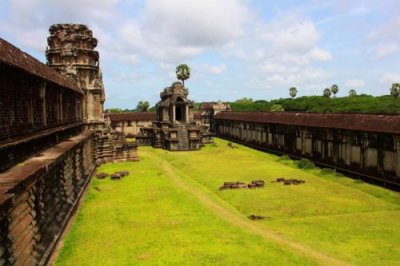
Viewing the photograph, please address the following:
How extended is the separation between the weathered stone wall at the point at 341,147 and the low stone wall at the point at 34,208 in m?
18.2

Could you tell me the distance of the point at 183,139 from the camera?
153 feet

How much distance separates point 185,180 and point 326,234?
12649mm

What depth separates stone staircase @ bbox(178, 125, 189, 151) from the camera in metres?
46.2

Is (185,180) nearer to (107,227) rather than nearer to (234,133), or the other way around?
(107,227)

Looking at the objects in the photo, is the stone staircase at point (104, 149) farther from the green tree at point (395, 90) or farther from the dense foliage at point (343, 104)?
the green tree at point (395, 90)

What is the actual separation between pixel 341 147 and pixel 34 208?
22.9 m

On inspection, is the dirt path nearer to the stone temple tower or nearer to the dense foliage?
the stone temple tower

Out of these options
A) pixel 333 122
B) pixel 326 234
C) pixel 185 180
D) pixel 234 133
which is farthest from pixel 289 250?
pixel 234 133

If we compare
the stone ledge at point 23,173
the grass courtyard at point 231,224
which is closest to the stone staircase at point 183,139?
the grass courtyard at point 231,224

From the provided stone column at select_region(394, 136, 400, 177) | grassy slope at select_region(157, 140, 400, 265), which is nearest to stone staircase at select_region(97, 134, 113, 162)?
grassy slope at select_region(157, 140, 400, 265)

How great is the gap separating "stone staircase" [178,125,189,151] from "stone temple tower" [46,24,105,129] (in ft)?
43.7

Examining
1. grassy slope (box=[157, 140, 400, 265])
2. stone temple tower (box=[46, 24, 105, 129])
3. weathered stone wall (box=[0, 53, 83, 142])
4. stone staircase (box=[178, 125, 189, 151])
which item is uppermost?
stone temple tower (box=[46, 24, 105, 129])

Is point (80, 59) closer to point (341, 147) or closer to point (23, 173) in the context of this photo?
point (341, 147)

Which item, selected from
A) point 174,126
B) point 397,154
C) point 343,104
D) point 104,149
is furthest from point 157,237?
point 343,104
